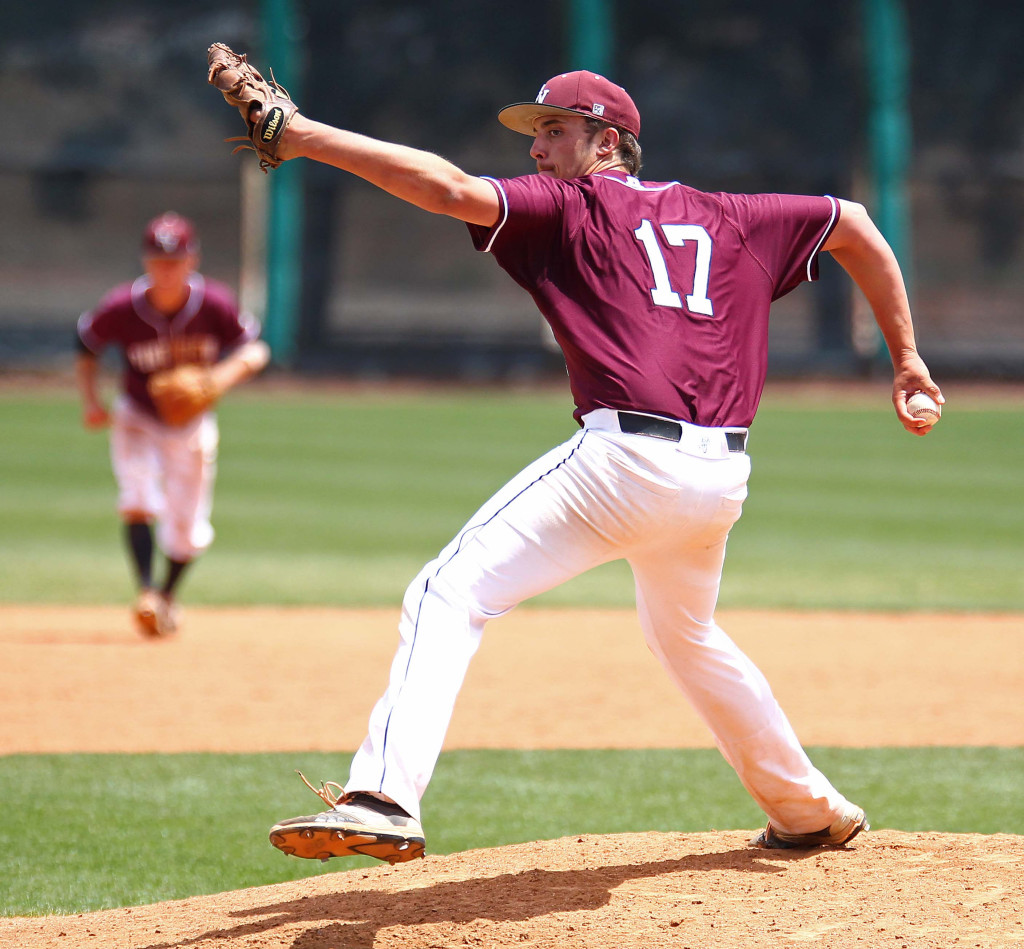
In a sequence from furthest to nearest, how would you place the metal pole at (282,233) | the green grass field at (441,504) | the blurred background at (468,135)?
the blurred background at (468,135), the metal pole at (282,233), the green grass field at (441,504)

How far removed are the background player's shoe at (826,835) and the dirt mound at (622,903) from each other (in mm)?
34

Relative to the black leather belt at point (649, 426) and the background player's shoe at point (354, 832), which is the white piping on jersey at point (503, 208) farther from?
the background player's shoe at point (354, 832)

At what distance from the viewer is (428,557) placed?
33.1 feet

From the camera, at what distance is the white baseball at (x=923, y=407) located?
312cm

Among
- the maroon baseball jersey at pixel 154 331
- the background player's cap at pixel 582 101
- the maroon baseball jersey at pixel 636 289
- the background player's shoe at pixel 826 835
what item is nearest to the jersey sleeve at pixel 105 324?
the maroon baseball jersey at pixel 154 331

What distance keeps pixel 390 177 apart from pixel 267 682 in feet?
13.0

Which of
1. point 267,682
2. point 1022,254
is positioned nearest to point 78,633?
point 267,682

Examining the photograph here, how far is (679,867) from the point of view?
3.24 metres

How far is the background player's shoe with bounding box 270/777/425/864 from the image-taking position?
2469 millimetres

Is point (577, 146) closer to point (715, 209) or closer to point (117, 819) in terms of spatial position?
point (715, 209)

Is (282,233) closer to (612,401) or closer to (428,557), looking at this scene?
(428,557)

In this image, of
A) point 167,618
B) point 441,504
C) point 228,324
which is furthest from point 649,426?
point 441,504

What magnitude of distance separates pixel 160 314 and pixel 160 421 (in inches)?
22.5

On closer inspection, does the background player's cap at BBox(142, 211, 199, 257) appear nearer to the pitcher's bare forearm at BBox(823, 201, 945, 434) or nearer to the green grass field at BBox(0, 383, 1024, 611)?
the green grass field at BBox(0, 383, 1024, 611)
